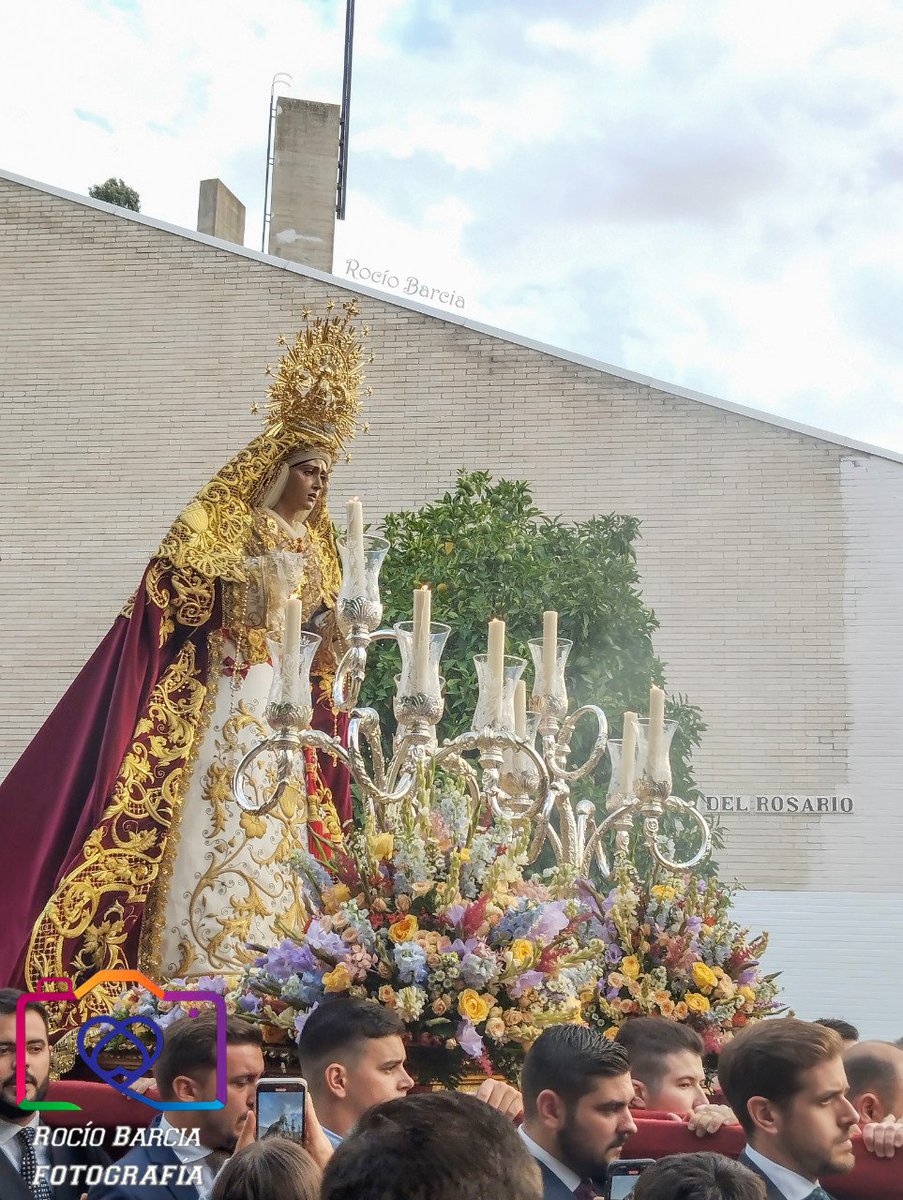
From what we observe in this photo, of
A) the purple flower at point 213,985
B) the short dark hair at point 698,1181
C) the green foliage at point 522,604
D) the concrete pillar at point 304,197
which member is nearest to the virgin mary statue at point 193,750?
the purple flower at point 213,985

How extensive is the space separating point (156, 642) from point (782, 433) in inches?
377

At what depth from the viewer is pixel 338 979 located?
3.93 metres

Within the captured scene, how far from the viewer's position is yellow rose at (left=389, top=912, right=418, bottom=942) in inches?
157

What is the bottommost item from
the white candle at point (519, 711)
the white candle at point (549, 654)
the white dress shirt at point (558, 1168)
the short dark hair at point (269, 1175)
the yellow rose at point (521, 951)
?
the white dress shirt at point (558, 1168)

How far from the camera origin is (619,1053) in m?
3.34

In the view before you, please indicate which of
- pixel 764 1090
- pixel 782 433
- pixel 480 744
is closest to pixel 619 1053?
pixel 764 1090

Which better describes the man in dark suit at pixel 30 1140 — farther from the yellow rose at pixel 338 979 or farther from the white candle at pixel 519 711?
the white candle at pixel 519 711

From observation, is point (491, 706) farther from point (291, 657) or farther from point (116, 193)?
point (116, 193)

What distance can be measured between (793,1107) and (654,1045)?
3.64 feet

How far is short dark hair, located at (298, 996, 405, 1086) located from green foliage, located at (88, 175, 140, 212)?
19.3 m

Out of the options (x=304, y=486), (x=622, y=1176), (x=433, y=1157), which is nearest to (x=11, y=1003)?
(x=622, y=1176)

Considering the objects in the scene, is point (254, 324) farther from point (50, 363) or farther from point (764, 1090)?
point (764, 1090)

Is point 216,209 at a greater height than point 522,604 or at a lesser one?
greater

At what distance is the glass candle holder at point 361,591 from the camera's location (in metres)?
4.90
